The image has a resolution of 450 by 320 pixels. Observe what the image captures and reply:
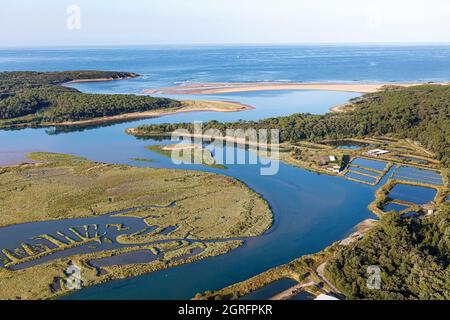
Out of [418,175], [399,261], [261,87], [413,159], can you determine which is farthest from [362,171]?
[261,87]

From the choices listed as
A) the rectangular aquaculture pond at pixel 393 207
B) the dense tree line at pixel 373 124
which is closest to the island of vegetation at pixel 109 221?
the rectangular aquaculture pond at pixel 393 207

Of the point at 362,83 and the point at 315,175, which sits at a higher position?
the point at 362,83

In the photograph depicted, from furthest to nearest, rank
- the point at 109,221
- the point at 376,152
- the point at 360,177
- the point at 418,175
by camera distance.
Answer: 1. the point at 376,152
2. the point at 418,175
3. the point at 360,177
4. the point at 109,221

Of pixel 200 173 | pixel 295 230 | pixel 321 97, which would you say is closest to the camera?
pixel 295 230

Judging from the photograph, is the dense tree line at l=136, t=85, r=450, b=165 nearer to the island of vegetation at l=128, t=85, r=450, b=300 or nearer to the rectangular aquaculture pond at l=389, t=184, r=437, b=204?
the island of vegetation at l=128, t=85, r=450, b=300

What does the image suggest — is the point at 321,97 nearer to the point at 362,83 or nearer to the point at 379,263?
the point at 362,83

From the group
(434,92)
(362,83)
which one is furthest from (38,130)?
→ (362,83)

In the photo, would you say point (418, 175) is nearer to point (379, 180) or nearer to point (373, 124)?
point (379, 180)
